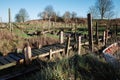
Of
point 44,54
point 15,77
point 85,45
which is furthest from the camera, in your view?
point 85,45

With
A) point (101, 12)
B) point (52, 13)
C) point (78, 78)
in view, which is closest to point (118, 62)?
point (78, 78)

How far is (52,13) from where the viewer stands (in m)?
55.5

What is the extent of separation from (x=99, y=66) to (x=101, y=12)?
38495mm

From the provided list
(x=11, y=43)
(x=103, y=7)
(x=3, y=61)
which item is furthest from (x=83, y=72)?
(x=103, y=7)

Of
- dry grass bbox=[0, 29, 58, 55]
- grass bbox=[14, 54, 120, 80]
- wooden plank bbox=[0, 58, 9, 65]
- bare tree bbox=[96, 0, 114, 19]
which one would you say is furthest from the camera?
bare tree bbox=[96, 0, 114, 19]

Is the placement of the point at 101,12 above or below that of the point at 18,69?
above

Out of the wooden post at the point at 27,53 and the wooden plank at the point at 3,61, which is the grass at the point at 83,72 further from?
the wooden plank at the point at 3,61

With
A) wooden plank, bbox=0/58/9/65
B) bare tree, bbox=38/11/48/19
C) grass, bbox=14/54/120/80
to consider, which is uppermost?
bare tree, bbox=38/11/48/19

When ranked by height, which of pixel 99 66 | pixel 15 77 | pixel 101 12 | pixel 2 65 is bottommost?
pixel 15 77

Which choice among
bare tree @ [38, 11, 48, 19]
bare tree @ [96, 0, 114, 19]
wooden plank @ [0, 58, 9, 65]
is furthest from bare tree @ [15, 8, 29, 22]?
wooden plank @ [0, 58, 9, 65]

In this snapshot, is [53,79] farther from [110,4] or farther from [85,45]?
[110,4]

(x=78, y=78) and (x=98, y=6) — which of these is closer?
(x=78, y=78)

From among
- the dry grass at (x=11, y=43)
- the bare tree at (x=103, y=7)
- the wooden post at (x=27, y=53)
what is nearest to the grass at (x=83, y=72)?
the wooden post at (x=27, y=53)

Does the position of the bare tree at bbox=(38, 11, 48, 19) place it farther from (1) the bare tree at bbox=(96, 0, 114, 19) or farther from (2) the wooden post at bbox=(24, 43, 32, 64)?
(2) the wooden post at bbox=(24, 43, 32, 64)
